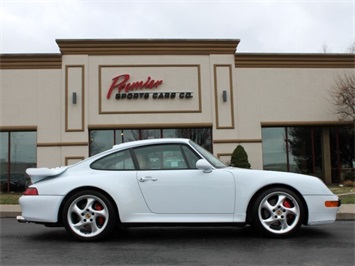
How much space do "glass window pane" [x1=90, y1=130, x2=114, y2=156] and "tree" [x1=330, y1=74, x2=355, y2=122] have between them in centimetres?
945

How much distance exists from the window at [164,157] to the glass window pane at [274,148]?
462 inches

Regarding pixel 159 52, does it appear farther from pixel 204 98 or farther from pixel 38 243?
pixel 38 243

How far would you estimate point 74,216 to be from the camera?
4879mm

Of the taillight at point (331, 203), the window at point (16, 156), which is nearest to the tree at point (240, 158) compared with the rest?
the window at point (16, 156)

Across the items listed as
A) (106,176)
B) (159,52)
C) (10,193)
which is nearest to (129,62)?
(159,52)

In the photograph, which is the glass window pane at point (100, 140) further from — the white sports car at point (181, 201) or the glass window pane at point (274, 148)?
the white sports car at point (181, 201)

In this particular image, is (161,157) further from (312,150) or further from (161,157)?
(312,150)

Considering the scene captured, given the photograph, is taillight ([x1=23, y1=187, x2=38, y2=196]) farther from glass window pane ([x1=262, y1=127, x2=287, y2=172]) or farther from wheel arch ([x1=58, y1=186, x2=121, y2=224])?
glass window pane ([x1=262, y1=127, x2=287, y2=172])

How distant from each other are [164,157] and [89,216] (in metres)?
1.22

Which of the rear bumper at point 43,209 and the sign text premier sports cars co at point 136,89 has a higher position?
the sign text premier sports cars co at point 136,89

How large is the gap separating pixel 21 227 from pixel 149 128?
9.53m

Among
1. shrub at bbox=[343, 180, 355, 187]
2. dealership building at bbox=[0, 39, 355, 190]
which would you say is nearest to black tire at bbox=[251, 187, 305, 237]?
dealership building at bbox=[0, 39, 355, 190]

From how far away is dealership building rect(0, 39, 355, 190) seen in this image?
51.2 feet

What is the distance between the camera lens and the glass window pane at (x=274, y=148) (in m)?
16.3
